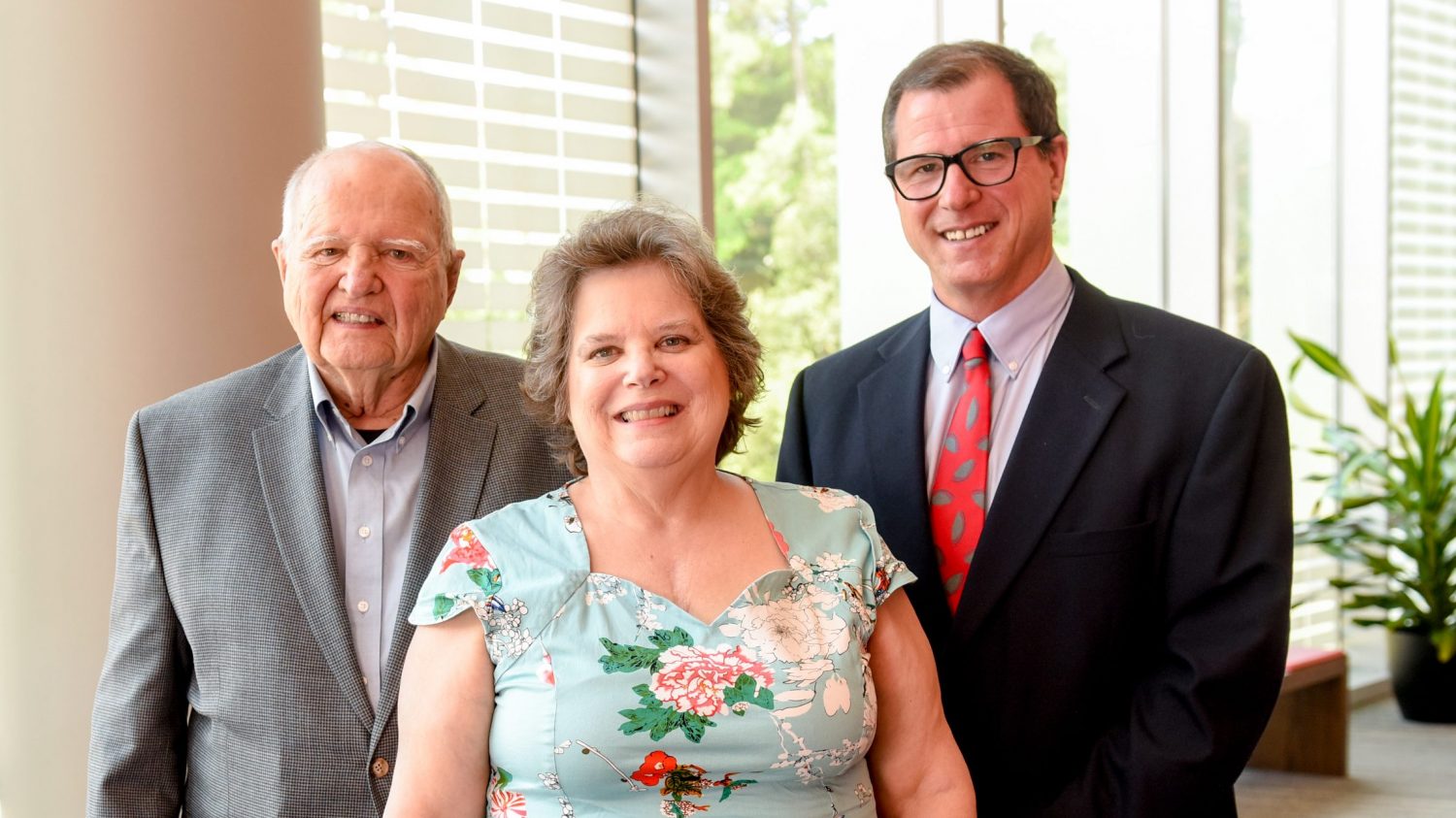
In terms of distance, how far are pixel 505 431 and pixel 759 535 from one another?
20.6 inches

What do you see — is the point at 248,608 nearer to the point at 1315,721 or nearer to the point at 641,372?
the point at 641,372

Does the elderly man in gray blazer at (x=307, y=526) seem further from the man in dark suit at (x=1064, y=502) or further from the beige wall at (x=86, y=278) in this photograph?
the man in dark suit at (x=1064, y=502)

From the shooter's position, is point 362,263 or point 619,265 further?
point 362,263

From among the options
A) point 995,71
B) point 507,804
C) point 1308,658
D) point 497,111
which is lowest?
point 1308,658

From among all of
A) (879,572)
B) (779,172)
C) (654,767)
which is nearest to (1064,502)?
(879,572)

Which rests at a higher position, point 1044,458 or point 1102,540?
point 1044,458

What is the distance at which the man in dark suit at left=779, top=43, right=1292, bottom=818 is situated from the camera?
2180 millimetres

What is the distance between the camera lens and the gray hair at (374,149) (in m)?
2.21

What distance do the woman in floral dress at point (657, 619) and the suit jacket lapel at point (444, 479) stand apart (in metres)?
0.21

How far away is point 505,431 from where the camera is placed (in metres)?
2.32

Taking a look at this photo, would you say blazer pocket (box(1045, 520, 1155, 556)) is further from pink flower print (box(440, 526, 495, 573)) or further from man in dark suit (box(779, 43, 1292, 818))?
pink flower print (box(440, 526, 495, 573))

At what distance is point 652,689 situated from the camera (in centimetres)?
185

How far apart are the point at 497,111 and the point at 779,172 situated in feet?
29.0

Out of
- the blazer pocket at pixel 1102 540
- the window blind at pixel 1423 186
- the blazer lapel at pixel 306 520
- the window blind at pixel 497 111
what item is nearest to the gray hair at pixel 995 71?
the blazer pocket at pixel 1102 540
